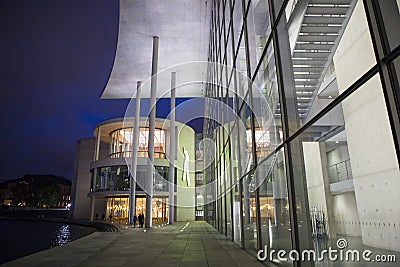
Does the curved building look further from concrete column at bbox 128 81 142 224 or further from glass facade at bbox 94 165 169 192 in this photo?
concrete column at bbox 128 81 142 224

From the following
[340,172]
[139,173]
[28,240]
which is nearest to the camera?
[340,172]

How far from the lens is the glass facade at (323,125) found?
3.22 meters

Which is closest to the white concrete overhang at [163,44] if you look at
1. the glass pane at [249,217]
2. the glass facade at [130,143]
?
the glass facade at [130,143]

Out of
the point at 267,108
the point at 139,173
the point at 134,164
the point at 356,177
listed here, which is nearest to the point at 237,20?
the point at 267,108

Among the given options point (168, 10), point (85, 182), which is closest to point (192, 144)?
point (85, 182)

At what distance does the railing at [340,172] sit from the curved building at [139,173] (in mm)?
36830

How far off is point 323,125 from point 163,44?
28.2 metres

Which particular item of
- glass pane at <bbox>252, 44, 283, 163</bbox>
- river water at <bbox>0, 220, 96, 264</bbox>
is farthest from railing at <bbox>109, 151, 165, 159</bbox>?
glass pane at <bbox>252, 44, 283, 163</bbox>

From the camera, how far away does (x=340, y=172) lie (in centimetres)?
419

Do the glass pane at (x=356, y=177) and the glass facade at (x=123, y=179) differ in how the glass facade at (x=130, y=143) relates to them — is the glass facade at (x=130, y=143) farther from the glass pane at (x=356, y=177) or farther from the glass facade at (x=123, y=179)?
the glass pane at (x=356, y=177)

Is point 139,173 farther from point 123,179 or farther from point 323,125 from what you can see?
point 323,125

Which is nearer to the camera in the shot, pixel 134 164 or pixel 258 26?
pixel 258 26

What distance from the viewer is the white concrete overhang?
2555cm

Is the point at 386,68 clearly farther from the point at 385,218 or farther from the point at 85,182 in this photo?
the point at 85,182
